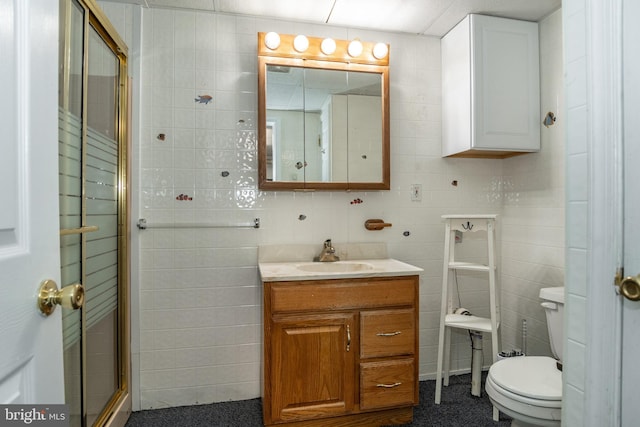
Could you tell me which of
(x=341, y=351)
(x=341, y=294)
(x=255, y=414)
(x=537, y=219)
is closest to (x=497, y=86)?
(x=537, y=219)

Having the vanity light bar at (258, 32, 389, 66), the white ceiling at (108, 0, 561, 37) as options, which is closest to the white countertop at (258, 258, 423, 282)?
the vanity light bar at (258, 32, 389, 66)

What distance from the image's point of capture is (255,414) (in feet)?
6.36

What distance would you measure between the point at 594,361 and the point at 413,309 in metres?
0.96

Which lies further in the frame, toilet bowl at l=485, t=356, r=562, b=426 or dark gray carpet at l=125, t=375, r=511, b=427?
dark gray carpet at l=125, t=375, r=511, b=427

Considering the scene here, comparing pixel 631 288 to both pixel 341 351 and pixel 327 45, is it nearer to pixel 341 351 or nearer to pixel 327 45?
pixel 341 351

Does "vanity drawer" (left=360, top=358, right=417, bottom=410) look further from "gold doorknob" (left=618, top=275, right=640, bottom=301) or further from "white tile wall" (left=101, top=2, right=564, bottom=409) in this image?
"gold doorknob" (left=618, top=275, right=640, bottom=301)

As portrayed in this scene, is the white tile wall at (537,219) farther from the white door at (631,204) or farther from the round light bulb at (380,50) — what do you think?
the white door at (631,204)

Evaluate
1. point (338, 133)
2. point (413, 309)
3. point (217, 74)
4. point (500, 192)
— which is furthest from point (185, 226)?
point (500, 192)

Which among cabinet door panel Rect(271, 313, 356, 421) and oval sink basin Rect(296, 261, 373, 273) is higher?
oval sink basin Rect(296, 261, 373, 273)

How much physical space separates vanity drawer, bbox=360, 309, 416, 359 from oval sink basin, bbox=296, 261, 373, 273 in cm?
31

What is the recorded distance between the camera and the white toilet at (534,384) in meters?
1.37

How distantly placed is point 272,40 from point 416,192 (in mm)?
1333

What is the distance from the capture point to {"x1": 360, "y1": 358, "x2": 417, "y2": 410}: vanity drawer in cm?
178

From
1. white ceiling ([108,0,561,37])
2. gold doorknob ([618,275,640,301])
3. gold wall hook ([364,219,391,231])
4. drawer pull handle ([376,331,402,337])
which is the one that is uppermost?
white ceiling ([108,0,561,37])
